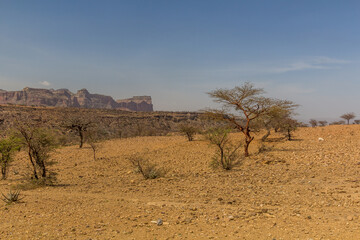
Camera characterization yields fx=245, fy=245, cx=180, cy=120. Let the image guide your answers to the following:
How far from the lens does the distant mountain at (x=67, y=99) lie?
356 feet

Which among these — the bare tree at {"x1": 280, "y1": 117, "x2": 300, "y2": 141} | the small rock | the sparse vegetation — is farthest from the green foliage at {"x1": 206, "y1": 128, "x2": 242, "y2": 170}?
the bare tree at {"x1": 280, "y1": 117, "x2": 300, "y2": 141}

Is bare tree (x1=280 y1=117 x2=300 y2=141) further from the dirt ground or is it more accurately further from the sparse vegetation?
the sparse vegetation

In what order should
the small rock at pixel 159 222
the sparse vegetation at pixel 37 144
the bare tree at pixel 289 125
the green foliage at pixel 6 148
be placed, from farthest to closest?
the bare tree at pixel 289 125 → the green foliage at pixel 6 148 → the sparse vegetation at pixel 37 144 → the small rock at pixel 159 222

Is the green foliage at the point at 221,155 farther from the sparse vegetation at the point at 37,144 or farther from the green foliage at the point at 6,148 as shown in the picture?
the green foliage at the point at 6,148

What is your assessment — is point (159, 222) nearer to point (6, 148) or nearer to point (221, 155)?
point (221, 155)

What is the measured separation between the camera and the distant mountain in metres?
108

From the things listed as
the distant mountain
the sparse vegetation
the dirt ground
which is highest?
the distant mountain

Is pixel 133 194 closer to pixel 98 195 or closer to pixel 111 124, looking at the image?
pixel 98 195

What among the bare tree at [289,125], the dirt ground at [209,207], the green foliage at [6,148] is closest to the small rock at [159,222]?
the dirt ground at [209,207]

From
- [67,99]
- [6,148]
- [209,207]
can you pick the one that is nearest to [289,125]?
[209,207]

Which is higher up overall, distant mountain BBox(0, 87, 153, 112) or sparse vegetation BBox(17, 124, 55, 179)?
distant mountain BBox(0, 87, 153, 112)

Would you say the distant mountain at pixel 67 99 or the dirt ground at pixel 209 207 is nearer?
the dirt ground at pixel 209 207

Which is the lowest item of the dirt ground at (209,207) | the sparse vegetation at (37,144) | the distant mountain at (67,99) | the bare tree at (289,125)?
the dirt ground at (209,207)

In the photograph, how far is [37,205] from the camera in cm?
632
